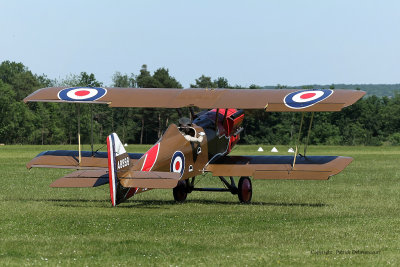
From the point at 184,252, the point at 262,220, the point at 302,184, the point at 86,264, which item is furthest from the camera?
the point at 302,184

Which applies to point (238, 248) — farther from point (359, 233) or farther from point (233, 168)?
point (233, 168)

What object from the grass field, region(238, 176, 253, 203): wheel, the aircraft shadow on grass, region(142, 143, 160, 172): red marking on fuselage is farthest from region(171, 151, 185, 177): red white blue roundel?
region(238, 176, 253, 203): wheel

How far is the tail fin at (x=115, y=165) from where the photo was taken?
1423 cm

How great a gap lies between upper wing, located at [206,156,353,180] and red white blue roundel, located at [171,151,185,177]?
4.13ft

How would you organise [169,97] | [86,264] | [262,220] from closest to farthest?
[86,264]
[262,220]
[169,97]

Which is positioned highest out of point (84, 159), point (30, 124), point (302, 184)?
point (84, 159)

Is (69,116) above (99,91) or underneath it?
underneath

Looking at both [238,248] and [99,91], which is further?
[99,91]

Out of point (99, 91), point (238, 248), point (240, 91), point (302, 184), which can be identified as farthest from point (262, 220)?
point (302, 184)

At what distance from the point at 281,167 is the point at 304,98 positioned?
2.06m

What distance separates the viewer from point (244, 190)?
58.2 feet

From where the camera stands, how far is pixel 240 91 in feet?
56.7

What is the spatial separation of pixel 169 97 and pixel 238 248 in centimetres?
724

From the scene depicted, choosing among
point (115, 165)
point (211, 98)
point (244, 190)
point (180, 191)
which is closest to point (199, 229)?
point (115, 165)
